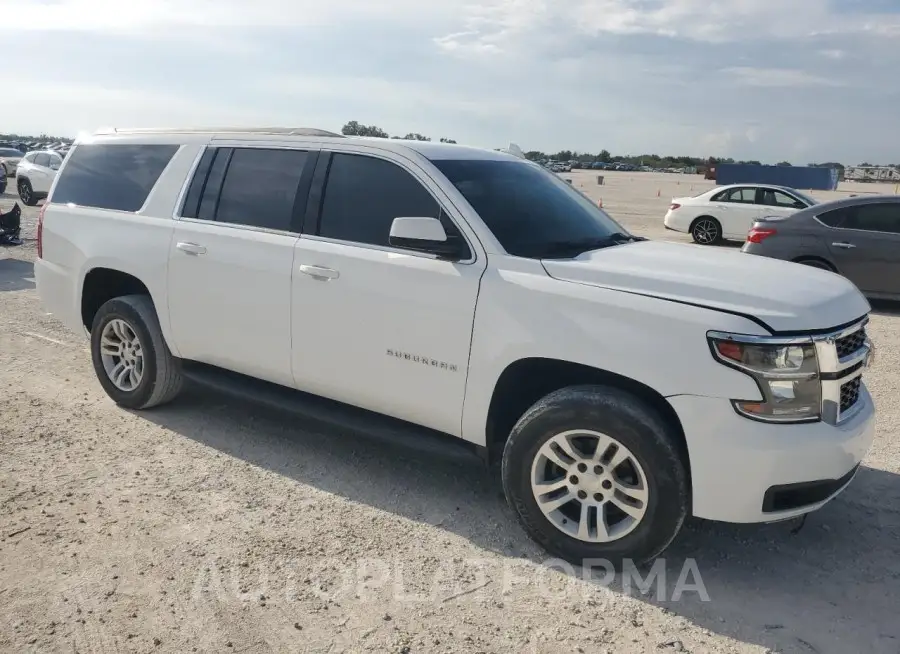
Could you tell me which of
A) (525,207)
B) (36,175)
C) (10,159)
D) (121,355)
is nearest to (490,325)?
(525,207)

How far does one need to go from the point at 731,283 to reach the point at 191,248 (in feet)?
10.5

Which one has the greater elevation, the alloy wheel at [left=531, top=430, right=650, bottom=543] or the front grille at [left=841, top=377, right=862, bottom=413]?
the front grille at [left=841, top=377, right=862, bottom=413]

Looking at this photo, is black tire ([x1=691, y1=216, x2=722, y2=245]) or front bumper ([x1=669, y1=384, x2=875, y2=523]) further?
black tire ([x1=691, y1=216, x2=722, y2=245])

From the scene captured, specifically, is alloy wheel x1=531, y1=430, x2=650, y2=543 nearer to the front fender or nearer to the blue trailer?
the front fender

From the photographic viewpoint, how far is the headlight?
311 centimetres

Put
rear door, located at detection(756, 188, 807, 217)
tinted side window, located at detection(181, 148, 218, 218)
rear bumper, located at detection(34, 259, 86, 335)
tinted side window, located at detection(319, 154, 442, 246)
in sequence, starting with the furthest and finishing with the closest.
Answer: rear door, located at detection(756, 188, 807, 217)
rear bumper, located at detection(34, 259, 86, 335)
tinted side window, located at detection(181, 148, 218, 218)
tinted side window, located at detection(319, 154, 442, 246)

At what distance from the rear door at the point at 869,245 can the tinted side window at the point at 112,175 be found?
8.22m

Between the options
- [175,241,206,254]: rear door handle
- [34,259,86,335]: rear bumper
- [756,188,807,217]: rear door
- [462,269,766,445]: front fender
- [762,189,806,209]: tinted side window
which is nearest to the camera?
[462,269,766,445]: front fender

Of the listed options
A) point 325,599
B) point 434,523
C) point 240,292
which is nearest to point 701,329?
point 434,523

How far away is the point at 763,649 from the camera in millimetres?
2988

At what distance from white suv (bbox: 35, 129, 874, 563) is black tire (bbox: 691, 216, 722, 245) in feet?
44.0

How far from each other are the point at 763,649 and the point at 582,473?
38.9 inches

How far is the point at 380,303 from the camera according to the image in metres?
3.98

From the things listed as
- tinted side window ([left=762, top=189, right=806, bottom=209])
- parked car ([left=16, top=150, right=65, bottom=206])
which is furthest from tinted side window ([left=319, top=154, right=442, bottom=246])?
parked car ([left=16, top=150, right=65, bottom=206])
